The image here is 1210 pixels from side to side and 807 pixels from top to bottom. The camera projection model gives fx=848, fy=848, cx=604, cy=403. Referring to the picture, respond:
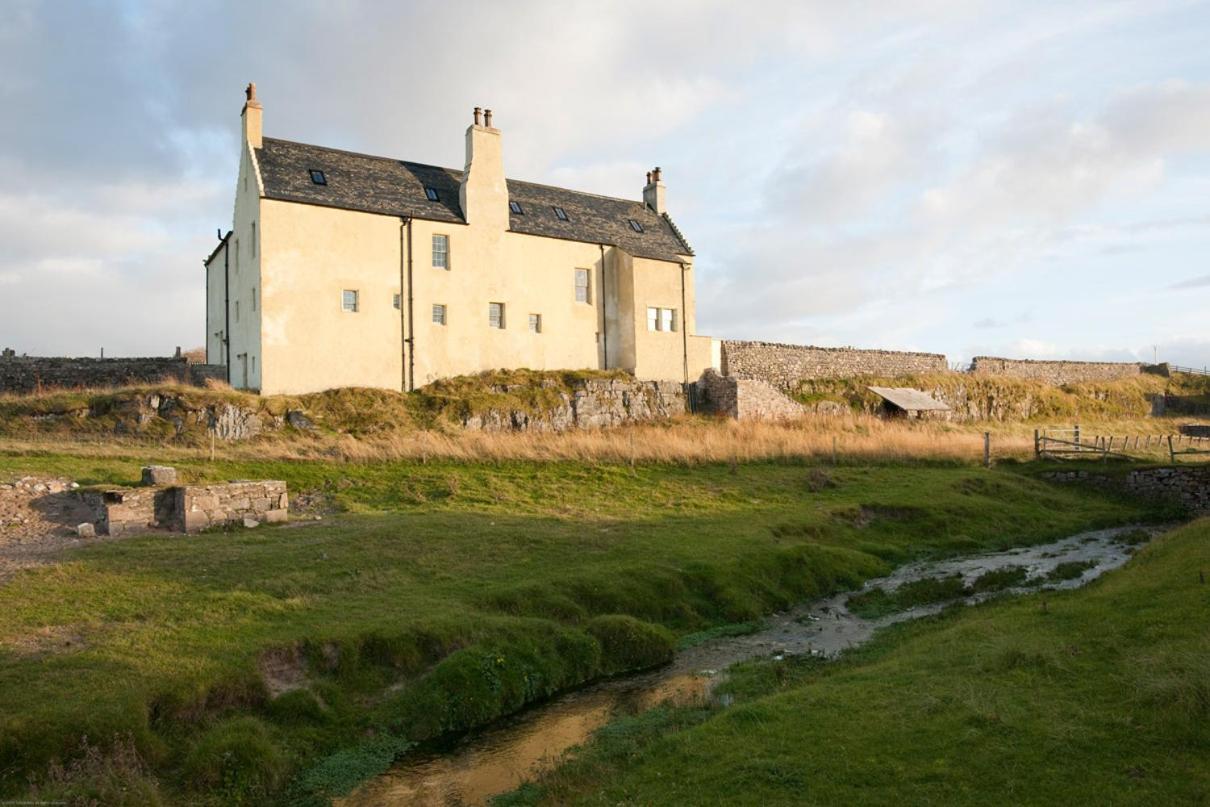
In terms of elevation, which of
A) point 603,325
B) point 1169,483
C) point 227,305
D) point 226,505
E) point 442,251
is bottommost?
point 1169,483

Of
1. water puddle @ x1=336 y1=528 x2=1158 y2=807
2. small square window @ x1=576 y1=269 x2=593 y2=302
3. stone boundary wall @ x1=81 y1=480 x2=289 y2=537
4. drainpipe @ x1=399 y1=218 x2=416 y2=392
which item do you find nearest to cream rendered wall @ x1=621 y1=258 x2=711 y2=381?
small square window @ x1=576 y1=269 x2=593 y2=302

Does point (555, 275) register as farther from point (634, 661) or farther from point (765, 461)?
point (634, 661)

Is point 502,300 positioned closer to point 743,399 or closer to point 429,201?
point 429,201

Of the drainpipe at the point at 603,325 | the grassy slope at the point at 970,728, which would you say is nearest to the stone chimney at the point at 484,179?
the drainpipe at the point at 603,325

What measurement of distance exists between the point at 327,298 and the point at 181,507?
57.2 ft

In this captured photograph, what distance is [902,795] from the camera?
8.07 metres

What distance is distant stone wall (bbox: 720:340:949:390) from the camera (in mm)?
50344

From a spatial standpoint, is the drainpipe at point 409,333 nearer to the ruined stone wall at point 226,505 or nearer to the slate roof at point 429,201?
the slate roof at point 429,201

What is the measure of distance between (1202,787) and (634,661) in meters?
10.1

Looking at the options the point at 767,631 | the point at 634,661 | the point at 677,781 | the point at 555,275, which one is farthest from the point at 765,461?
the point at 677,781

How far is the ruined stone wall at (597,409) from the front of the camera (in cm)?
3916

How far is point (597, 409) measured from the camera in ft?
140

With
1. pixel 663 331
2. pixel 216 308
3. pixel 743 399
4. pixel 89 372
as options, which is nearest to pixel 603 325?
pixel 663 331

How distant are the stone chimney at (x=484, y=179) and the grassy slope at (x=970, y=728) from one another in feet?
106
